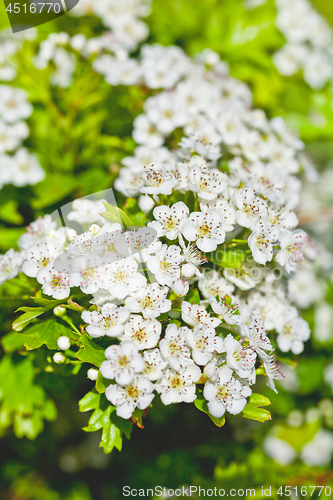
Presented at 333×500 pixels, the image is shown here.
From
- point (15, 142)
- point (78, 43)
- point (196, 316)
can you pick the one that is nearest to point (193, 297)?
point (196, 316)

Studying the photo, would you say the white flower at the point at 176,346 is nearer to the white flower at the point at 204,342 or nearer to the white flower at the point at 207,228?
the white flower at the point at 204,342

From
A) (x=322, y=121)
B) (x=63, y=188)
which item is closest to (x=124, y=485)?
(x=63, y=188)

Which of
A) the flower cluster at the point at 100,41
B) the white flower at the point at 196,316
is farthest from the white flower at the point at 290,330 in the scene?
the flower cluster at the point at 100,41

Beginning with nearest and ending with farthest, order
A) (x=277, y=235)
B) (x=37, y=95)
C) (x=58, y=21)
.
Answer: (x=277, y=235) → (x=37, y=95) → (x=58, y=21)

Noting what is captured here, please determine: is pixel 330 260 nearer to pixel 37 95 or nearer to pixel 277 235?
pixel 277 235

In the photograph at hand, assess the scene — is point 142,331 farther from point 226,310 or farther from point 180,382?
point 226,310
